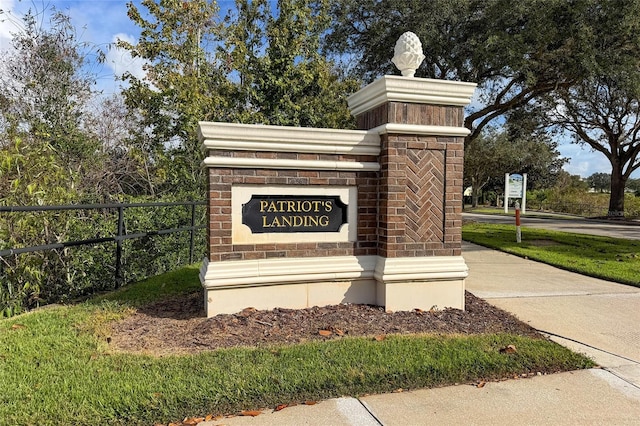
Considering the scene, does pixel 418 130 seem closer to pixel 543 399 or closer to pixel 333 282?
pixel 333 282

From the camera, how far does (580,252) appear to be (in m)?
10.3

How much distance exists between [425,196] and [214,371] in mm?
2792

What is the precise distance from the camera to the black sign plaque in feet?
15.3

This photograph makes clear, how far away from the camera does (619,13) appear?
11406 millimetres

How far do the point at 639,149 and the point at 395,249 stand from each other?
29.9 m

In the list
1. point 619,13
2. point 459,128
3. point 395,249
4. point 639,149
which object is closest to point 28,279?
point 395,249

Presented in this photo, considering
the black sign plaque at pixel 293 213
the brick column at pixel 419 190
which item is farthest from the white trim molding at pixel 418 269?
the black sign plaque at pixel 293 213

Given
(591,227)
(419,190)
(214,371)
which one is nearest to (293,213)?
(419,190)

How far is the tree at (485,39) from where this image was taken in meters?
12.0

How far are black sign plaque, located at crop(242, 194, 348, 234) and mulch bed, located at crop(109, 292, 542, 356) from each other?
824 mm

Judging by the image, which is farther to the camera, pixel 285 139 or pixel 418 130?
pixel 418 130

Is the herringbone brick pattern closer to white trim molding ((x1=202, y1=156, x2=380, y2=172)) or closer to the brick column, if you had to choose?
the brick column

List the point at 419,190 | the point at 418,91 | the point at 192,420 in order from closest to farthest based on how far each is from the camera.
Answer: the point at 192,420 < the point at 418,91 < the point at 419,190

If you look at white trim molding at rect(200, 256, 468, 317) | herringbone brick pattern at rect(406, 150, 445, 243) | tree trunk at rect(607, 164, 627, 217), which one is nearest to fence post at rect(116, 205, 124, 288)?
white trim molding at rect(200, 256, 468, 317)
